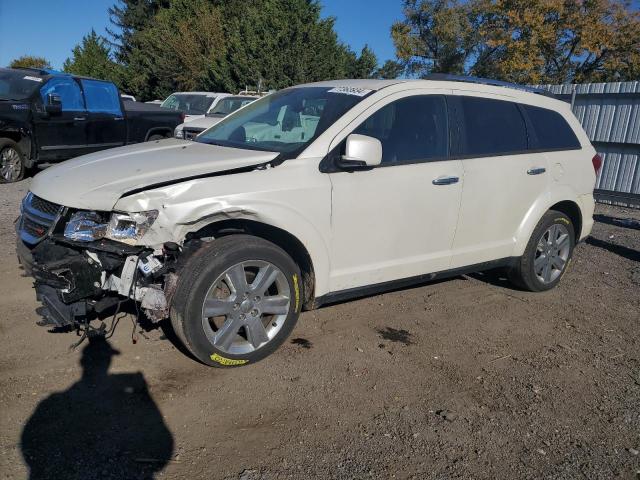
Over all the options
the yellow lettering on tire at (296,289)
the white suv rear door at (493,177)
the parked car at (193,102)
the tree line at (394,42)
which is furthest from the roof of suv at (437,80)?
the tree line at (394,42)

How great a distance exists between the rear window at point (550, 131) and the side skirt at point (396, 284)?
111 centimetres

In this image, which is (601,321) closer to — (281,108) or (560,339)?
(560,339)

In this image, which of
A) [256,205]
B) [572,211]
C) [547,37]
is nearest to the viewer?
[256,205]

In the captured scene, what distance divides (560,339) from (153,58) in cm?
4111

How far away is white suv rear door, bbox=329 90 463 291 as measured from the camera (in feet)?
12.7

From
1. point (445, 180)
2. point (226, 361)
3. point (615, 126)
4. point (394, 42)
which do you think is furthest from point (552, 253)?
point (394, 42)

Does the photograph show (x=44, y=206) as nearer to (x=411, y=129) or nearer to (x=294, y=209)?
(x=294, y=209)

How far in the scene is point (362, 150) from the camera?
11.9 ft

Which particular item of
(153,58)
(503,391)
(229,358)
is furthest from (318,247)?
(153,58)

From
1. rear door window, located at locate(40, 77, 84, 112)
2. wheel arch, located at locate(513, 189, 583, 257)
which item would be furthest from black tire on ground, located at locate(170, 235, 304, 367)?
rear door window, located at locate(40, 77, 84, 112)

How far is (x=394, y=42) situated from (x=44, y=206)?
3716 cm

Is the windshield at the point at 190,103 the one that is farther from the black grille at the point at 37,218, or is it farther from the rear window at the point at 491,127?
the black grille at the point at 37,218

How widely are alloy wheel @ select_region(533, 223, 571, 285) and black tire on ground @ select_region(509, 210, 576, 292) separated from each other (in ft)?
0.09

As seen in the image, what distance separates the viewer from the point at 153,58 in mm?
40375
